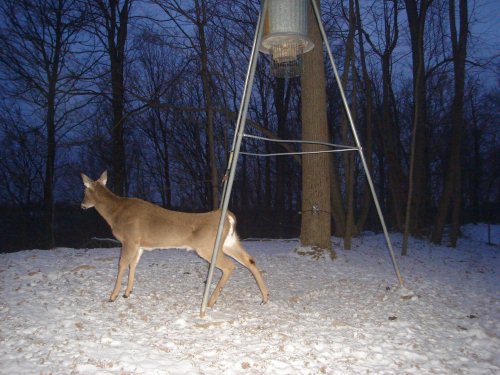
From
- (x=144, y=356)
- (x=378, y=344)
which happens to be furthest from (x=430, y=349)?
(x=144, y=356)

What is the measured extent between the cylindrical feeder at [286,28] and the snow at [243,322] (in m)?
3.27

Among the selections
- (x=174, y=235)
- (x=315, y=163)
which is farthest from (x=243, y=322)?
(x=315, y=163)

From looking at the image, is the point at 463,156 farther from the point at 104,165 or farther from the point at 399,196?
the point at 104,165

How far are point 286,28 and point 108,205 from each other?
3368mm

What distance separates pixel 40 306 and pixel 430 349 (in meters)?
4.20

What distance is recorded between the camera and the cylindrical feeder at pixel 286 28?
5086 millimetres

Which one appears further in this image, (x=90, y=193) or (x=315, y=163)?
(x=315, y=163)

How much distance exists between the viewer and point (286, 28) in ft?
16.7

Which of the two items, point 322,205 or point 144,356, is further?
point 322,205

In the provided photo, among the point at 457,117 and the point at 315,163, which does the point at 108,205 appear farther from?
the point at 457,117

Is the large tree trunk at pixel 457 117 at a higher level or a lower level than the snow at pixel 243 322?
higher

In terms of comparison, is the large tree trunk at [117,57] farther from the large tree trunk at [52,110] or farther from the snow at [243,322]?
the snow at [243,322]

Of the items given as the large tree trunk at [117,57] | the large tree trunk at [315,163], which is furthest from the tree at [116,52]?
the large tree trunk at [315,163]

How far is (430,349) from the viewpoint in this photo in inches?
156
